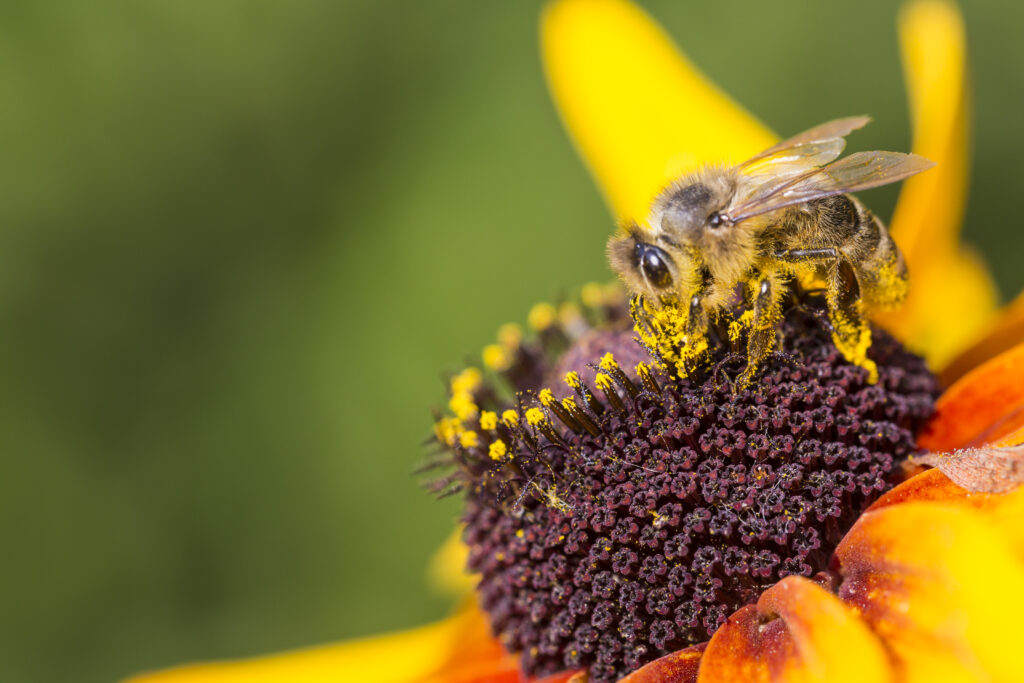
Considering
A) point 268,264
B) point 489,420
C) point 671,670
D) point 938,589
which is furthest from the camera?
point 268,264

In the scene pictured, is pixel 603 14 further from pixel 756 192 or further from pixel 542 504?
pixel 542 504

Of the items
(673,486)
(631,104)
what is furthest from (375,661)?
(631,104)

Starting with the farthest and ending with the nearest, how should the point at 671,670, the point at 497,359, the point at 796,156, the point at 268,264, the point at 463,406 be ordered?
1. the point at 268,264
2. the point at 497,359
3. the point at 463,406
4. the point at 796,156
5. the point at 671,670

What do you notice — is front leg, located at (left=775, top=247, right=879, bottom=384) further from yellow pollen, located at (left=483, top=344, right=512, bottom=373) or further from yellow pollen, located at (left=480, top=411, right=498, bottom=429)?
yellow pollen, located at (left=483, top=344, right=512, bottom=373)

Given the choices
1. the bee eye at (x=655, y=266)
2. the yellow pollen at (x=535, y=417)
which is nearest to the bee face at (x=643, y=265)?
the bee eye at (x=655, y=266)

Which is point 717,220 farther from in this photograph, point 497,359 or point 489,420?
point 497,359

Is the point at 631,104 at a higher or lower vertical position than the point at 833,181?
higher

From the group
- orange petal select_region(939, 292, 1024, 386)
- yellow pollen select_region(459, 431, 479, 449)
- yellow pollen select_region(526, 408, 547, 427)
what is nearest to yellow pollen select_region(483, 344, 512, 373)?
yellow pollen select_region(459, 431, 479, 449)
